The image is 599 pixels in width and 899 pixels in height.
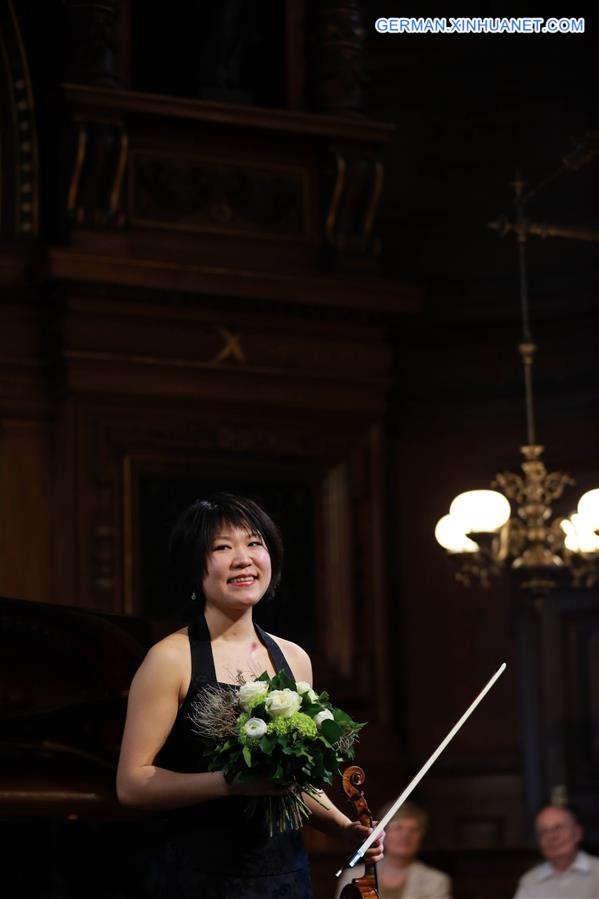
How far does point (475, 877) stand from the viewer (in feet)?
23.3

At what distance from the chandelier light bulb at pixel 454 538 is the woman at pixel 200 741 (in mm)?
4056

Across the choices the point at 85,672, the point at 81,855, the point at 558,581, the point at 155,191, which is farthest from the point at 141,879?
the point at 558,581

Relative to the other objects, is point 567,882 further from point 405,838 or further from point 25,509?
point 25,509

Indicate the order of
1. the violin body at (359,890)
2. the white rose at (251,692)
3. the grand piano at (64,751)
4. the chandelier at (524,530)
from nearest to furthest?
the violin body at (359,890) < the white rose at (251,692) < the grand piano at (64,751) < the chandelier at (524,530)

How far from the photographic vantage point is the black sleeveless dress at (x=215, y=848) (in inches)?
122

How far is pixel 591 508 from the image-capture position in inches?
271

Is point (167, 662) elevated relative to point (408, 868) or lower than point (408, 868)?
elevated

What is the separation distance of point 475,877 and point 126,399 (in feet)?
8.78

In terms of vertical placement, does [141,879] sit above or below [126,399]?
below

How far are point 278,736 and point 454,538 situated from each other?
14.5 feet

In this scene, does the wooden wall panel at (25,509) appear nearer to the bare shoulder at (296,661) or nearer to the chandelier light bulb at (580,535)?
the chandelier light bulb at (580,535)

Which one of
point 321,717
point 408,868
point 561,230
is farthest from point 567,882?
point 321,717

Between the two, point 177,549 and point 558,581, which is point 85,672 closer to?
point 177,549

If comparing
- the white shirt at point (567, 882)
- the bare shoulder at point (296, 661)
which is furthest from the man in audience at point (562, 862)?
the bare shoulder at point (296, 661)
